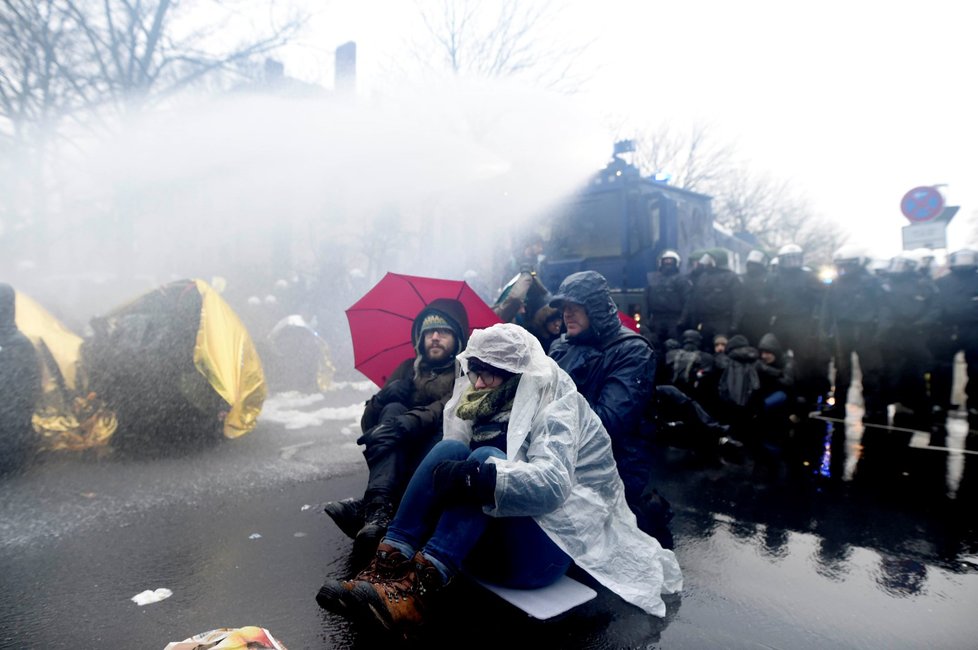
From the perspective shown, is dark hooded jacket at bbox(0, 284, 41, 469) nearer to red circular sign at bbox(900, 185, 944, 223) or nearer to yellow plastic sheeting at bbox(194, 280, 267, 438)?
yellow plastic sheeting at bbox(194, 280, 267, 438)

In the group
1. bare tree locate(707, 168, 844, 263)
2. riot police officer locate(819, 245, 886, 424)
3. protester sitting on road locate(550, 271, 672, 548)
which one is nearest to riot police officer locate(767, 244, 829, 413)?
riot police officer locate(819, 245, 886, 424)

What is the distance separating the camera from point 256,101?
13539 mm

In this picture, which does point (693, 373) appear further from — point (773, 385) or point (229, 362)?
point (229, 362)

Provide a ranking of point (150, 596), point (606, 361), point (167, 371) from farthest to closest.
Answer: point (167, 371)
point (606, 361)
point (150, 596)

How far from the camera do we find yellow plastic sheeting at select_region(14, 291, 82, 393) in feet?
19.2

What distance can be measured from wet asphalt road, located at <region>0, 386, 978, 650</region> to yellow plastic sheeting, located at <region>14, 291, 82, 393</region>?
0.80m

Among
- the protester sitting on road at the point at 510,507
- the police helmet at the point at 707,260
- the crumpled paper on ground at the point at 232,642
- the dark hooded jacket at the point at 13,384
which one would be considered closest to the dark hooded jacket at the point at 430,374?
the protester sitting on road at the point at 510,507

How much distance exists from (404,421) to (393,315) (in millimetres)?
1153

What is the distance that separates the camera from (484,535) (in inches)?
111

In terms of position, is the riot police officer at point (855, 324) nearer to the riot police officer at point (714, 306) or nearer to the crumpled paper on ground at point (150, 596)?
the riot police officer at point (714, 306)

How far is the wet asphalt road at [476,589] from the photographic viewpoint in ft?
9.20

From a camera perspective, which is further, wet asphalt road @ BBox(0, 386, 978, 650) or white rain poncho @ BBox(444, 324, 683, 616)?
wet asphalt road @ BBox(0, 386, 978, 650)

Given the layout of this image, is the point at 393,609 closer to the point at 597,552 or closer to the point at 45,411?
the point at 597,552

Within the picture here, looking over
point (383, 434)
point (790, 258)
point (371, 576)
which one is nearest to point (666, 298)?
point (790, 258)
